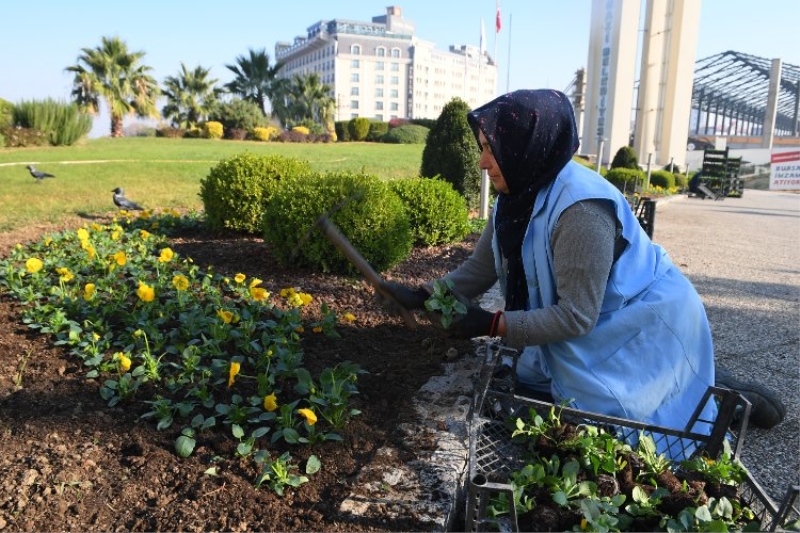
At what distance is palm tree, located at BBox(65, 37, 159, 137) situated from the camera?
97.0ft

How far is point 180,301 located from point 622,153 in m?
20.3

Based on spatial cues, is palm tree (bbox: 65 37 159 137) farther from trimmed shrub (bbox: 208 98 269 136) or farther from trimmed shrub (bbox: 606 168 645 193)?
trimmed shrub (bbox: 606 168 645 193)

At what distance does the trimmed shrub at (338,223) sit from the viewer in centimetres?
370

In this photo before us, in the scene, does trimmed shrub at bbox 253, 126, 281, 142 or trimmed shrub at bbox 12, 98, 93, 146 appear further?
trimmed shrub at bbox 253, 126, 281, 142

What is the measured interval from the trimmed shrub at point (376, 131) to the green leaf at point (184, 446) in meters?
32.3

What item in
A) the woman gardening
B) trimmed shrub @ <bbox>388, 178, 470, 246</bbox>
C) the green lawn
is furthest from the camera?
the green lawn

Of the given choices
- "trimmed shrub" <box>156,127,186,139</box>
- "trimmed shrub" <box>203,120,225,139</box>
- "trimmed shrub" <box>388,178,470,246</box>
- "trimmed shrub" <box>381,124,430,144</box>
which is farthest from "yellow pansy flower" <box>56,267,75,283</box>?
"trimmed shrub" <box>381,124,430,144</box>

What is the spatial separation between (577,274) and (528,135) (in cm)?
47

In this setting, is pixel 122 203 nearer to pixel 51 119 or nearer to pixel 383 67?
pixel 51 119

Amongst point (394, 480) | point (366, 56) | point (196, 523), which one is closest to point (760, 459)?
point (394, 480)

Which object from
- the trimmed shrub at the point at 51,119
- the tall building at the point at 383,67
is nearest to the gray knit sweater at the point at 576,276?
the trimmed shrub at the point at 51,119

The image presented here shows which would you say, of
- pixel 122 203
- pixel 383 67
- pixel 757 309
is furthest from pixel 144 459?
pixel 383 67

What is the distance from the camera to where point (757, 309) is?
4.08 m

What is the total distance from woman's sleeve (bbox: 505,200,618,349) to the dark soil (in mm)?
559
